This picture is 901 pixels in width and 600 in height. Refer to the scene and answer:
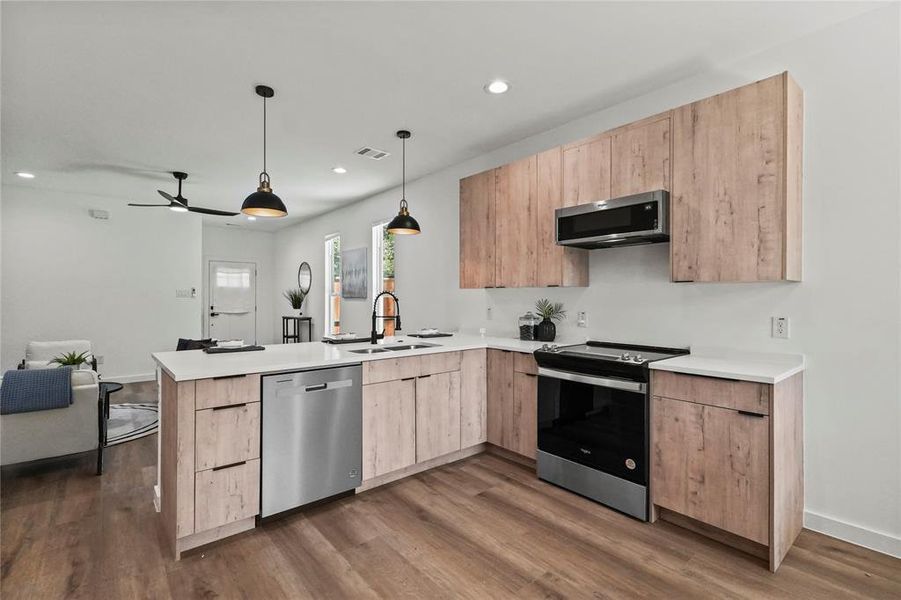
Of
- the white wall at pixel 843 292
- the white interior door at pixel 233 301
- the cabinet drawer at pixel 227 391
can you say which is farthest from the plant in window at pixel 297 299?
the white wall at pixel 843 292

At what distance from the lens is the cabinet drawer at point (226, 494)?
7.10ft

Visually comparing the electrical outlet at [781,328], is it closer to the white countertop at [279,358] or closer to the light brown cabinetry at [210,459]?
the white countertop at [279,358]

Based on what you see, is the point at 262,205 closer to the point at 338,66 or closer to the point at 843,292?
the point at 338,66

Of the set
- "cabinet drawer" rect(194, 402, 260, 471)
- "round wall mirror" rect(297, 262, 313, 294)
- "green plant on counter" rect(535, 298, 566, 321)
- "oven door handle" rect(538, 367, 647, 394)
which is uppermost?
"round wall mirror" rect(297, 262, 313, 294)

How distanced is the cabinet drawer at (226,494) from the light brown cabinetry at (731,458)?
2.25 metres

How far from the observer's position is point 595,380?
8.86ft

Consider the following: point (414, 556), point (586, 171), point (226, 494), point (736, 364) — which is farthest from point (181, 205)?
point (736, 364)

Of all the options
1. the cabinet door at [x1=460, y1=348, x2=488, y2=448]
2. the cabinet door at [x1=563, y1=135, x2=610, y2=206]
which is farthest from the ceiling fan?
the cabinet door at [x1=563, y1=135, x2=610, y2=206]

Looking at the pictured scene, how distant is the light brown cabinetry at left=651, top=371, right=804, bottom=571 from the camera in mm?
2041

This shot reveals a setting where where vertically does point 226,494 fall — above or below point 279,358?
below

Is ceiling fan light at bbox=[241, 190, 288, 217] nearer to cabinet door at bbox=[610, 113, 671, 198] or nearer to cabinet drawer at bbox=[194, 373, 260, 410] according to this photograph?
cabinet drawer at bbox=[194, 373, 260, 410]

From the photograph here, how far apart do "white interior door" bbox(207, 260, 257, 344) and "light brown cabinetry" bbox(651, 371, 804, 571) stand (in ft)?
27.8

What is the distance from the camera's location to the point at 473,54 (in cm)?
254

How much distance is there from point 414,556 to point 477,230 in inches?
105
